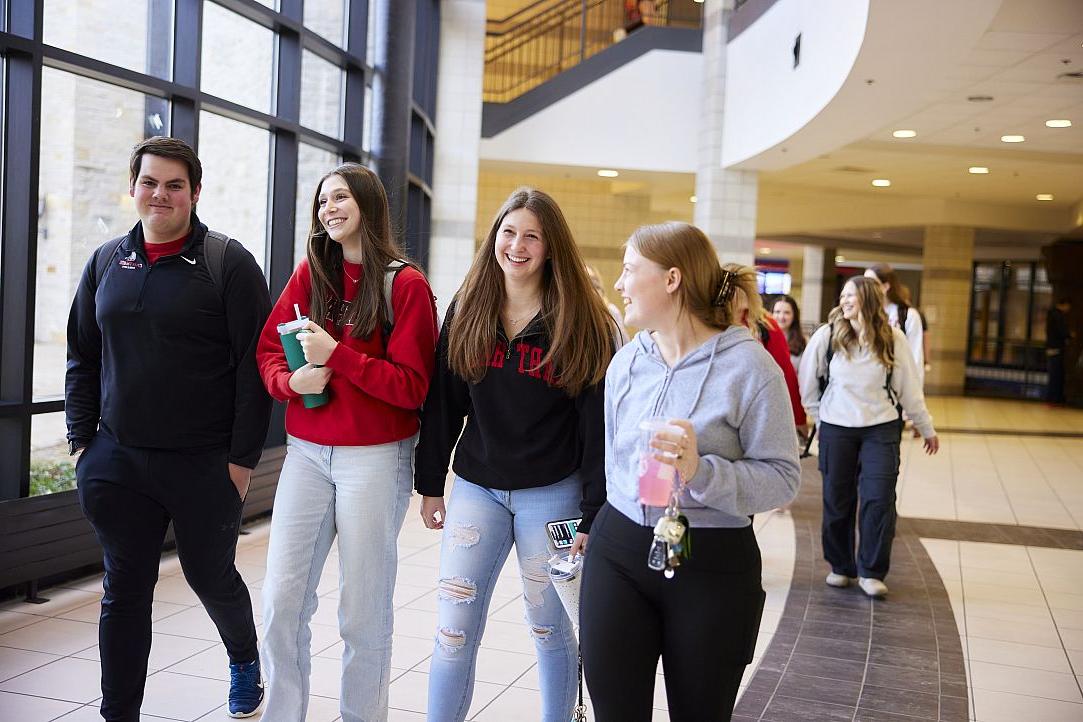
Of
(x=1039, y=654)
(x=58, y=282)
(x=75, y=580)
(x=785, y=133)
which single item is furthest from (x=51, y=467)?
(x=785, y=133)

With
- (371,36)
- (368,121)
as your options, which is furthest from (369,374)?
(371,36)

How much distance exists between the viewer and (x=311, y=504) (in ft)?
8.70

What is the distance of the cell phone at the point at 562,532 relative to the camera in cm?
258

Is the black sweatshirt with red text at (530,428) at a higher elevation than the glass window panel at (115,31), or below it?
below

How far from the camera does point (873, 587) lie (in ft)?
17.1

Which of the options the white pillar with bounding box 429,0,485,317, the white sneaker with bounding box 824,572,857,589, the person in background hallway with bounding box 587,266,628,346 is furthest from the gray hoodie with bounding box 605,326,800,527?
the white pillar with bounding box 429,0,485,317

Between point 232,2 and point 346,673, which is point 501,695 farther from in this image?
point 232,2

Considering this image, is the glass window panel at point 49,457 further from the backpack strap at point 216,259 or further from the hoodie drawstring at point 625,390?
the hoodie drawstring at point 625,390

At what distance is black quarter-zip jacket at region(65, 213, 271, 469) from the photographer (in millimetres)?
2811

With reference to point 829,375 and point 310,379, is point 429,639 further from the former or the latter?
point 829,375

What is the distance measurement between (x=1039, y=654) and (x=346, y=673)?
3.21m

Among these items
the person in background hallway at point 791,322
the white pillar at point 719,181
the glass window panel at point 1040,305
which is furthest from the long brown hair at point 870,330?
the glass window panel at point 1040,305

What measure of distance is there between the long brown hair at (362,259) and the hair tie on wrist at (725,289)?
0.99 meters

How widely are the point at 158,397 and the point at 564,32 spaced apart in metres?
14.4
